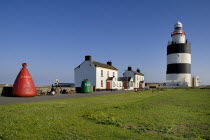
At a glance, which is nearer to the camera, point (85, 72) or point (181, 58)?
point (85, 72)

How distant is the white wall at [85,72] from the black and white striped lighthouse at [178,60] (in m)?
27.0

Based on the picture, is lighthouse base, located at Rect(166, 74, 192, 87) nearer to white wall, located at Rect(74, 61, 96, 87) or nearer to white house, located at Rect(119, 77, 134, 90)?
white house, located at Rect(119, 77, 134, 90)

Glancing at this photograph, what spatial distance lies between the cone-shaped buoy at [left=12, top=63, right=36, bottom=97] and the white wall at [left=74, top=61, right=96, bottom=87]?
22017 millimetres

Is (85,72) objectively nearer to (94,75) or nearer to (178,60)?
(94,75)

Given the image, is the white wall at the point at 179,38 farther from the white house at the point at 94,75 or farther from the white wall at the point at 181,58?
the white house at the point at 94,75

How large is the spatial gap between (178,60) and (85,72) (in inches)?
1155

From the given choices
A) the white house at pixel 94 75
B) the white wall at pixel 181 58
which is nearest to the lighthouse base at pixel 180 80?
the white wall at pixel 181 58

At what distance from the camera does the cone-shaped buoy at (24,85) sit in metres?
23.9

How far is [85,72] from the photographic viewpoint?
4731 cm

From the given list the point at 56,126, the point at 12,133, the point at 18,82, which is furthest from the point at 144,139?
the point at 18,82

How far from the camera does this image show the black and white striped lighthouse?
57469mm

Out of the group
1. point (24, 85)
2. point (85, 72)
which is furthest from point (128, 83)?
point (24, 85)

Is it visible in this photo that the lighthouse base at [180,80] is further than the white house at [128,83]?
No

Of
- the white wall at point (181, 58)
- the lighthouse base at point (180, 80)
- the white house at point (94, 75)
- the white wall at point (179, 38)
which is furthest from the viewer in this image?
the white wall at point (179, 38)
